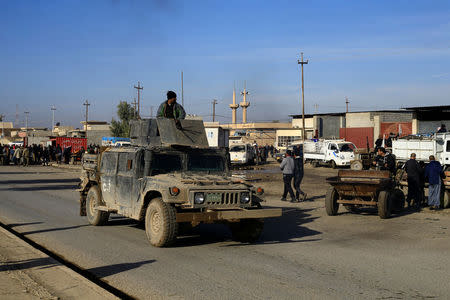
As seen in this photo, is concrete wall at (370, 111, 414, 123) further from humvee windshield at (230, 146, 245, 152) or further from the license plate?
the license plate

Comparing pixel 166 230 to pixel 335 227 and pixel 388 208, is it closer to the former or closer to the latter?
pixel 335 227

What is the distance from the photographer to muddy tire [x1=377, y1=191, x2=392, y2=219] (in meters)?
13.3

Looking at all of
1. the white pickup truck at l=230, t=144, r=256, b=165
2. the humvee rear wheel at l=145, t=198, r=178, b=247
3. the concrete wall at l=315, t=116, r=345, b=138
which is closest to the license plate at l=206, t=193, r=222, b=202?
the humvee rear wheel at l=145, t=198, r=178, b=247

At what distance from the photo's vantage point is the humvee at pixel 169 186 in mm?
8758

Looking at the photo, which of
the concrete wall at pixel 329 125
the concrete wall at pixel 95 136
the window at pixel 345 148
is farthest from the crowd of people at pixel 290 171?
the concrete wall at pixel 95 136

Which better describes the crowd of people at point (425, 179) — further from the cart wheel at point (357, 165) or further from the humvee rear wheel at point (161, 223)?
the cart wheel at point (357, 165)

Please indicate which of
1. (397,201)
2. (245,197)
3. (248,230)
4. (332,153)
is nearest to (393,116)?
(332,153)

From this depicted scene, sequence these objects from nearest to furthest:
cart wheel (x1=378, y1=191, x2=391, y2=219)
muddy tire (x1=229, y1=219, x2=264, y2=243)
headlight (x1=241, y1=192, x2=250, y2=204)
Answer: headlight (x1=241, y1=192, x2=250, y2=204), muddy tire (x1=229, y1=219, x2=264, y2=243), cart wheel (x1=378, y1=191, x2=391, y2=219)

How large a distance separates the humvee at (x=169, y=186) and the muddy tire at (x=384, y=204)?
16.4 feet

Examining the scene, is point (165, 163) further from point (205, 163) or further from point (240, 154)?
point (240, 154)

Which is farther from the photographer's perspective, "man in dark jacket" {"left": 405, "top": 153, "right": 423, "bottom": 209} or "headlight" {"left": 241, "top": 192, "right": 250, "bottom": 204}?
"man in dark jacket" {"left": 405, "top": 153, "right": 423, "bottom": 209}

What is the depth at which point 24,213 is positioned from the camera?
1409 cm

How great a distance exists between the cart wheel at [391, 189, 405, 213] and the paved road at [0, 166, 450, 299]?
867 mm

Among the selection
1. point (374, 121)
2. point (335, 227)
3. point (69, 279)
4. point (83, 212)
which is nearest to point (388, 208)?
point (335, 227)
